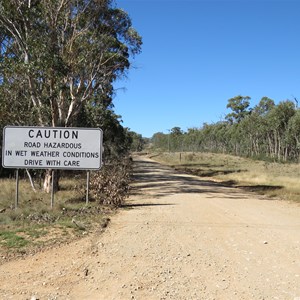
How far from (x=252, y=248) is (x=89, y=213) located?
198 inches

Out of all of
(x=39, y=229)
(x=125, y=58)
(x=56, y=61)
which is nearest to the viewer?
(x=39, y=229)

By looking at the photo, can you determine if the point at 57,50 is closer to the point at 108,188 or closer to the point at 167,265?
the point at 108,188

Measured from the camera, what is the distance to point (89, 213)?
1045cm

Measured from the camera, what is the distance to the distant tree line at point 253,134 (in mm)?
57562

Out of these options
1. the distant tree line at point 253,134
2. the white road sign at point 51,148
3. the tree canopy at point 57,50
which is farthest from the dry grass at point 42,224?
the distant tree line at point 253,134

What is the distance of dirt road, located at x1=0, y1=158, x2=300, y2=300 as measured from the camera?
186 inches

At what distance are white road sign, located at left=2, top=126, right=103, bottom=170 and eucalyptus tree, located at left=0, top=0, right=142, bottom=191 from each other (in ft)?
13.7

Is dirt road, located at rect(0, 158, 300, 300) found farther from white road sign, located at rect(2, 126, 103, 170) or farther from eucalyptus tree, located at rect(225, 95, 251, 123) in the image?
eucalyptus tree, located at rect(225, 95, 251, 123)

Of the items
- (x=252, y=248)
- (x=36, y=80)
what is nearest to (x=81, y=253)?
(x=252, y=248)

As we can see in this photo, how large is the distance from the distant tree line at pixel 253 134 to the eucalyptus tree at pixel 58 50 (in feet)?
125

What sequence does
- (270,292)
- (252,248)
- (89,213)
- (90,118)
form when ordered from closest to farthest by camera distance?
(270,292) → (252,248) → (89,213) → (90,118)

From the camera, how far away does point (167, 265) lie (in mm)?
5793

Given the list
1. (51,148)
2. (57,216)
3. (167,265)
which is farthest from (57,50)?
(167,265)

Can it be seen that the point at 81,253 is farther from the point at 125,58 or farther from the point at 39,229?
the point at 125,58
